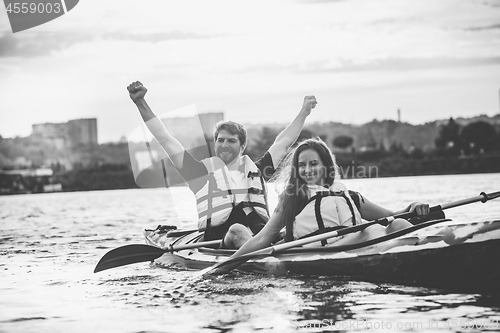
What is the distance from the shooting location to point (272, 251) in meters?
5.93

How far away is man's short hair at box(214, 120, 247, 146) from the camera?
6716 mm

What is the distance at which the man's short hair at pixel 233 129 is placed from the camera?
6.72m

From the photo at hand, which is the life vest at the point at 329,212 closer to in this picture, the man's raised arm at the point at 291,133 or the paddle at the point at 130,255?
the man's raised arm at the point at 291,133

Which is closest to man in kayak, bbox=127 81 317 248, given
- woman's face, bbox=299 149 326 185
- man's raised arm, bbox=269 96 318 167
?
man's raised arm, bbox=269 96 318 167

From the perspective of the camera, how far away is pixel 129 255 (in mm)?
7215

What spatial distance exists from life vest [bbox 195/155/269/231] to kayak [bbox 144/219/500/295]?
0.83 m

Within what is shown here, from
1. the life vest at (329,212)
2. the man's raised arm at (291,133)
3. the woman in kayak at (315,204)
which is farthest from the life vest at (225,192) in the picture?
the life vest at (329,212)

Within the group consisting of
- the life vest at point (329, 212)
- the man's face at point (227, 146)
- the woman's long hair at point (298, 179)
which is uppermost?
the man's face at point (227, 146)

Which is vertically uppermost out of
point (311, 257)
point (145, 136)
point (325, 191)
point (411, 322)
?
point (145, 136)

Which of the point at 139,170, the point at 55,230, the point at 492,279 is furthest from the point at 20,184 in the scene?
the point at 492,279

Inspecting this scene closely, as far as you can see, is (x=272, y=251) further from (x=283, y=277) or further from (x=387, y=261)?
(x=387, y=261)

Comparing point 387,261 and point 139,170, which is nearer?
point 387,261

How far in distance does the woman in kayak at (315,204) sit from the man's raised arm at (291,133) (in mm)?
1469

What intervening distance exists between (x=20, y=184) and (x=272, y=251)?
5800 cm
